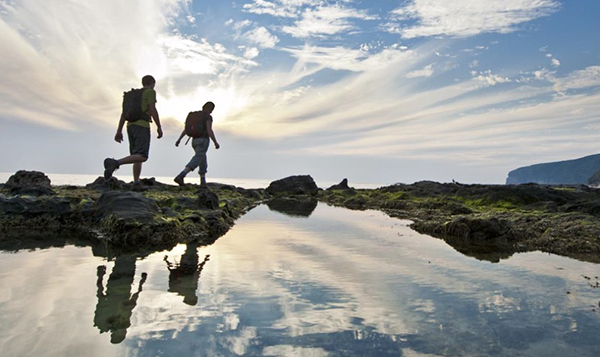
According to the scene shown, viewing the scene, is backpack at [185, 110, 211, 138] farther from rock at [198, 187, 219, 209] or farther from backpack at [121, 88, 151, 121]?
backpack at [121, 88, 151, 121]

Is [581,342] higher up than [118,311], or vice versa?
[118,311]

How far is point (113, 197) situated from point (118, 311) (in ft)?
24.2

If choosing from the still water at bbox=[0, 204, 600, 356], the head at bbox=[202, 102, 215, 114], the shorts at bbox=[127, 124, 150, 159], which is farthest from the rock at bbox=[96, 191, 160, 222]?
the head at bbox=[202, 102, 215, 114]

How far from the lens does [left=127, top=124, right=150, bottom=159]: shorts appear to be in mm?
12914

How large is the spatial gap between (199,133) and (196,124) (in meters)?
0.47

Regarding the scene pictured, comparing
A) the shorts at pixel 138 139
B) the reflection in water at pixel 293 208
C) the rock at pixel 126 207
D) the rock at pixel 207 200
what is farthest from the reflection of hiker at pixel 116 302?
the reflection in water at pixel 293 208

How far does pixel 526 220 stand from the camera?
14.9 meters

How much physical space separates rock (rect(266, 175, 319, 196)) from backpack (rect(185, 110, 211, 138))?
95.6 ft

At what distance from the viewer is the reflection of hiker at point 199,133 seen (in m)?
18.0

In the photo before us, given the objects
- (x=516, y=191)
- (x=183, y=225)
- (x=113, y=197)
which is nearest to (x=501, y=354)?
(x=183, y=225)

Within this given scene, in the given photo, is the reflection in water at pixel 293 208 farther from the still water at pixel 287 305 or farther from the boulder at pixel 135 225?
the still water at pixel 287 305

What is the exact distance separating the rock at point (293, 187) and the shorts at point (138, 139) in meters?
33.9

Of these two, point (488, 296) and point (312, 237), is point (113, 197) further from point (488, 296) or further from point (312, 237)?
point (488, 296)

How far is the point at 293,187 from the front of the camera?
48625mm
